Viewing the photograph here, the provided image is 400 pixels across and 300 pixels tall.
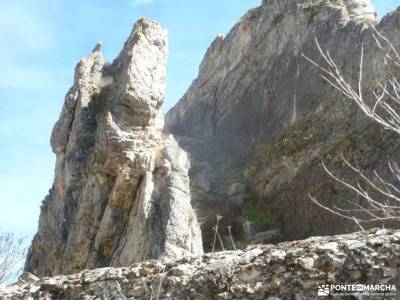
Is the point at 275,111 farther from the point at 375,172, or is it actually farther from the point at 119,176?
the point at 375,172

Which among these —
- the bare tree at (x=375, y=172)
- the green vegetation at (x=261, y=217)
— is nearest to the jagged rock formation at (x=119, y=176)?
the green vegetation at (x=261, y=217)

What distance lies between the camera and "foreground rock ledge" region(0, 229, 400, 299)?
4367 millimetres

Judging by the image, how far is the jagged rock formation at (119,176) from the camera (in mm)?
18062

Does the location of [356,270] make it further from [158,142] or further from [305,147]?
[305,147]

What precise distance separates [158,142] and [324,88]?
8484 mm

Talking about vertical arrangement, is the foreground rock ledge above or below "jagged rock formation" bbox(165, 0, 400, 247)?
below

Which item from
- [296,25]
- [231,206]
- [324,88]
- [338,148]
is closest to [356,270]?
[338,148]

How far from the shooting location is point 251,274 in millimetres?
4680

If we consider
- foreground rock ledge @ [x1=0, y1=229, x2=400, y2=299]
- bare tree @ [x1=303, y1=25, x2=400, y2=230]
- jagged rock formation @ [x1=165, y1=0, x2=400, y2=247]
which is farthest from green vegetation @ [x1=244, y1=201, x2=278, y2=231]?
foreground rock ledge @ [x1=0, y1=229, x2=400, y2=299]

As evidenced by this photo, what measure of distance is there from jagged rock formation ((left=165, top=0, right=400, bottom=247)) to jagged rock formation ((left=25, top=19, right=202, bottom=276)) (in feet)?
13.7

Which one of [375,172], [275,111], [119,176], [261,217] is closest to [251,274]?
[375,172]

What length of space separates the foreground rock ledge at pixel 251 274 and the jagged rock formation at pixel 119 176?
1175 cm

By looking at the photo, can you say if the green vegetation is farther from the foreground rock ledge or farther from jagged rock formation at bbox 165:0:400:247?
the foreground rock ledge

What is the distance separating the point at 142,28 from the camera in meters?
23.5
